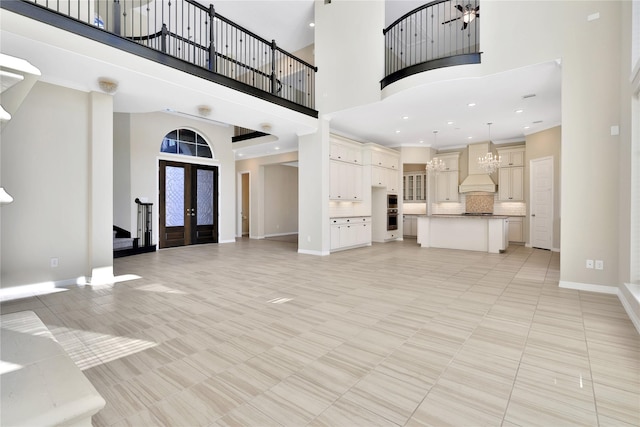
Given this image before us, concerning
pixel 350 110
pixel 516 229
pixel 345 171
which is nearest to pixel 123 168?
pixel 345 171

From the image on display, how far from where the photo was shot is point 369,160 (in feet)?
28.5


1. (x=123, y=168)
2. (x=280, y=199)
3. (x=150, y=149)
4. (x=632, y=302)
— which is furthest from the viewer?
(x=280, y=199)

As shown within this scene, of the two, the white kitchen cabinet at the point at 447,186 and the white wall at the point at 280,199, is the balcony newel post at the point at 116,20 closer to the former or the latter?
the white wall at the point at 280,199

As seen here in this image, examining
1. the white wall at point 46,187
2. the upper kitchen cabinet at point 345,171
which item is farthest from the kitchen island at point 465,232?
the white wall at point 46,187

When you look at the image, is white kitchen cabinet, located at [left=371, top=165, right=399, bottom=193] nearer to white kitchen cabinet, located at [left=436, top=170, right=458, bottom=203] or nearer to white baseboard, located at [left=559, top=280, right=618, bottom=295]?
white kitchen cabinet, located at [left=436, top=170, right=458, bottom=203]

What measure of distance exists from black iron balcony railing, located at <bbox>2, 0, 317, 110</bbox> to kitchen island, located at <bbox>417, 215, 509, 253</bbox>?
475 cm

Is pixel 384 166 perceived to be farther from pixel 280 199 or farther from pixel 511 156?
pixel 280 199

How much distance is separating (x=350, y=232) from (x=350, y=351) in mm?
5672

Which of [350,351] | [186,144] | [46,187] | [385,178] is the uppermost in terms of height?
[186,144]

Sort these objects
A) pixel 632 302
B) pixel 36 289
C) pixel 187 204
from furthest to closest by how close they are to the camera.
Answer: pixel 187 204 → pixel 36 289 → pixel 632 302

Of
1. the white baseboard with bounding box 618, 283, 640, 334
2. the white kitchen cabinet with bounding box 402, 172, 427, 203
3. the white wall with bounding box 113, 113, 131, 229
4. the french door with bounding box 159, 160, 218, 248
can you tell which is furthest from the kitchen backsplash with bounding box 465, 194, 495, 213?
the white wall with bounding box 113, 113, 131, 229

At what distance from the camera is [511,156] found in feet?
30.6

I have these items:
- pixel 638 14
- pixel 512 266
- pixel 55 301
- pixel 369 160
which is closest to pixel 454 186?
pixel 369 160

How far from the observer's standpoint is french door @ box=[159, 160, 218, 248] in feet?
26.8
